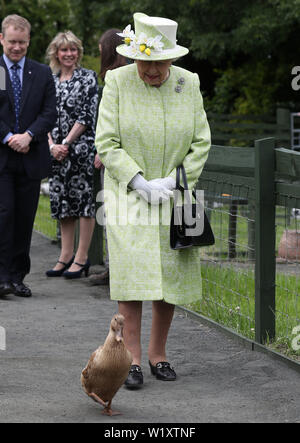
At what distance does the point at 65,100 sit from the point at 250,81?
1364 cm

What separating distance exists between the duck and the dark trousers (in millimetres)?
3362

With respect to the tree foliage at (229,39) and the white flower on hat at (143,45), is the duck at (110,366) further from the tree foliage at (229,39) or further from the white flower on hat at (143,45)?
the tree foliage at (229,39)

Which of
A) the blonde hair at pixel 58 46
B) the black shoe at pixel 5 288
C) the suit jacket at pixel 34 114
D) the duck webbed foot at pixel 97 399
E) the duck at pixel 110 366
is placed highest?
the blonde hair at pixel 58 46

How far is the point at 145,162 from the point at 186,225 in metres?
0.40

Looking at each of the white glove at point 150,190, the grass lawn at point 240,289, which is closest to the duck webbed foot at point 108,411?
the white glove at point 150,190

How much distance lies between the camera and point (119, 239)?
530 cm

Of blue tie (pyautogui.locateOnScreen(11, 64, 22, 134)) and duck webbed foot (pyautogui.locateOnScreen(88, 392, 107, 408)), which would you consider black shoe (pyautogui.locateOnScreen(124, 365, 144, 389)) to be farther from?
blue tie (pyautogui.locateOnScreen(11, 64, 22, 134))

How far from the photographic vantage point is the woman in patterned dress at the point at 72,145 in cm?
862

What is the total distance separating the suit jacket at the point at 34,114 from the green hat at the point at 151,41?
8.52 ft

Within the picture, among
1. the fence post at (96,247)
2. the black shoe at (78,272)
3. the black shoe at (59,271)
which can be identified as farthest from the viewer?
A: the fence post at (96,247)

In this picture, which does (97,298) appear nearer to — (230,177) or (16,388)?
(230,177)

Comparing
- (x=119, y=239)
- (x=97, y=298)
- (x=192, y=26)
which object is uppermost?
(x=192, y=26)

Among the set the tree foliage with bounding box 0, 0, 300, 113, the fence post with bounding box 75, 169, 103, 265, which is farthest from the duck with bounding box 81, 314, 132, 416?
the tree foliage with bounding box 0, 0, 300, 113
